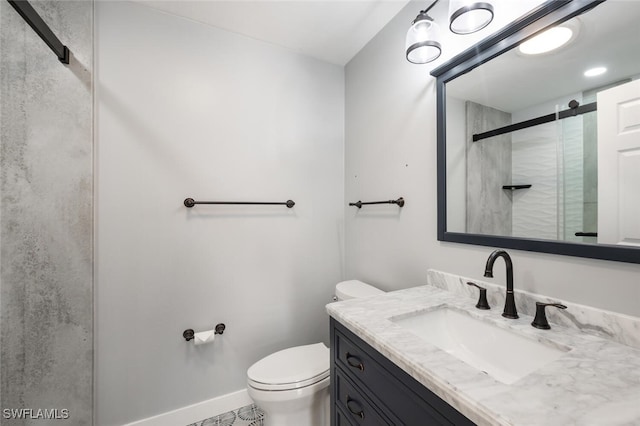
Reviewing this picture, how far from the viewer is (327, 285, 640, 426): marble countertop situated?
0.45 metres

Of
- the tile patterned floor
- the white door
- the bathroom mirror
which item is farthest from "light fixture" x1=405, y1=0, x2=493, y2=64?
the tile patterned floor

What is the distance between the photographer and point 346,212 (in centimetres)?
199

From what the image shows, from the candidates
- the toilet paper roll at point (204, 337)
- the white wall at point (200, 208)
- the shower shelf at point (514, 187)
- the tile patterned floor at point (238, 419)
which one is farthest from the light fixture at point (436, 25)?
the tile patterned floor at point (238, 419)

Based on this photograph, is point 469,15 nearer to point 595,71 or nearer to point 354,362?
point 595,71

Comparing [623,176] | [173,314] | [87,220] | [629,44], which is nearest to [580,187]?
→ [623,176]

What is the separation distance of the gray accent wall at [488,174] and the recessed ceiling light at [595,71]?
23 centimetres

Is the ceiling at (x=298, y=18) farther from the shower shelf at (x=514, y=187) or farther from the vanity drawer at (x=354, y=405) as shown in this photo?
the vanity drawer at (x=354, y=405)

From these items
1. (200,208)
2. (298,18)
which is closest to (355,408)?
(200,208)

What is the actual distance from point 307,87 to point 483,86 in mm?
1197

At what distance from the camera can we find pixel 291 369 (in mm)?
1287

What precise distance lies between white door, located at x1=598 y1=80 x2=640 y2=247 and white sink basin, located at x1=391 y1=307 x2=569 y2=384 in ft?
1.23

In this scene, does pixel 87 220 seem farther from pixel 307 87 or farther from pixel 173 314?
pixel 307 87

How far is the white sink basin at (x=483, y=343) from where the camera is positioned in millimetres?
740

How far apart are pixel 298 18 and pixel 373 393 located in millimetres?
1914
